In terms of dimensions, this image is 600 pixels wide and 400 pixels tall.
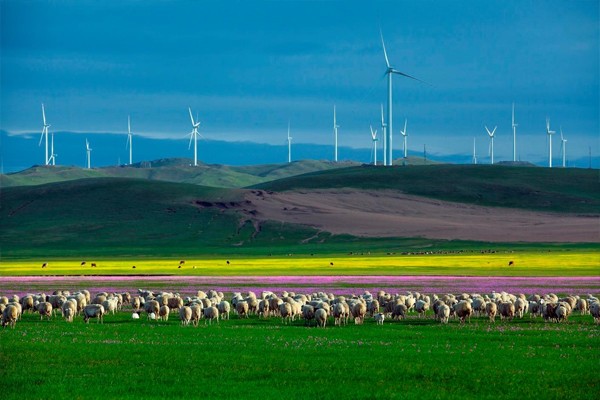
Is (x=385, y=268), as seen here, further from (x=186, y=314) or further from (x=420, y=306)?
(x=186, y=314)

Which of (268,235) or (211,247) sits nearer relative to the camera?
(211,247)

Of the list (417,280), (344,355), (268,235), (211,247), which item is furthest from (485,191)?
(344,355)

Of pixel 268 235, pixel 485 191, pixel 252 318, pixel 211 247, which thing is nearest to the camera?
pixel 252 318

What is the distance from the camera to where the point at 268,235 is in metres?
146

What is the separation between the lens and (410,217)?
167000 mm

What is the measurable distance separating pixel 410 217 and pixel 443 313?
132 meters

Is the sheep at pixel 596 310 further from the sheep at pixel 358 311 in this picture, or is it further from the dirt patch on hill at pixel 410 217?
the dirt patch on hill at pixel 410 217

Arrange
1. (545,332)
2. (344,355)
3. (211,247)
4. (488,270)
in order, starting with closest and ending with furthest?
(344,355), (545,332), (488,270), (211,247)

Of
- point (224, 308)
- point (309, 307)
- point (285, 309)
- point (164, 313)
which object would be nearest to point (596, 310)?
point (309, 307)

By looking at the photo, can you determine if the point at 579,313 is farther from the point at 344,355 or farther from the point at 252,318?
the point at 344,355

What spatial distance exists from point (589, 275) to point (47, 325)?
146ft

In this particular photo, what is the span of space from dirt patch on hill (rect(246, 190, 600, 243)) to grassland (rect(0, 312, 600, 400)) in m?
106

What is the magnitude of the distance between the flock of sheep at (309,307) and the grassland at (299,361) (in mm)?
1646

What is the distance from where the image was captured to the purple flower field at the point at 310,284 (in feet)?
174
